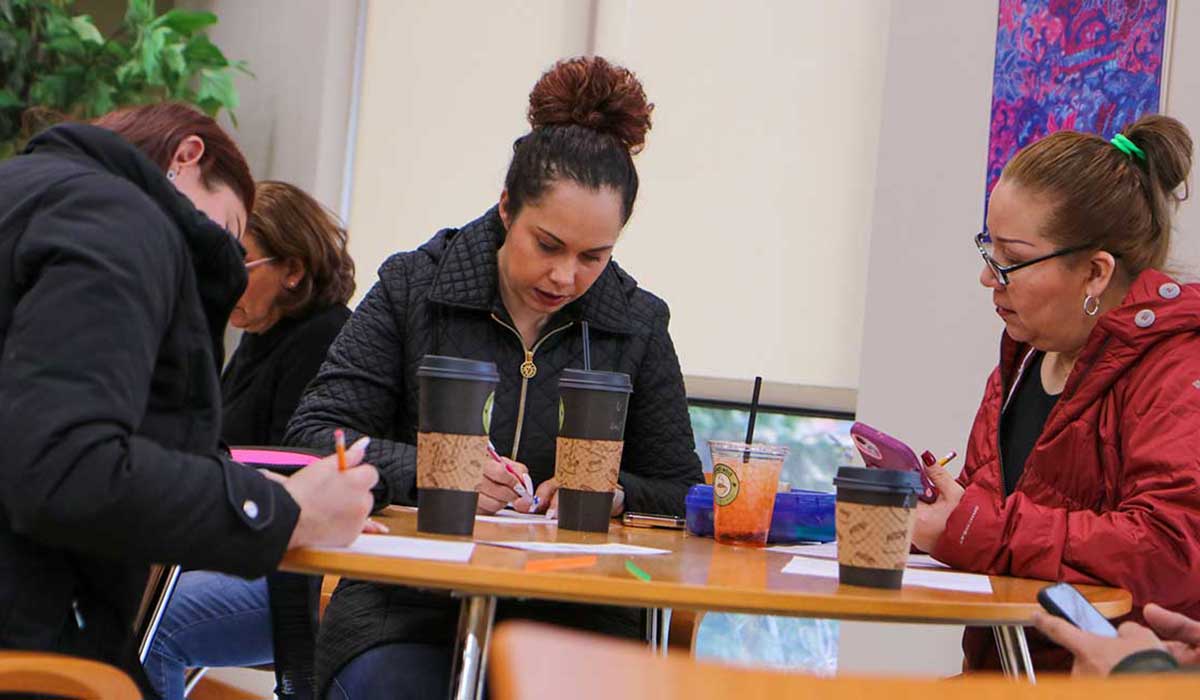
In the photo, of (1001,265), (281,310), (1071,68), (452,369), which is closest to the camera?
(452,369)

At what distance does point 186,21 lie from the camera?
484 centimetres

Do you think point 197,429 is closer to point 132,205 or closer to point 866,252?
point 132,205

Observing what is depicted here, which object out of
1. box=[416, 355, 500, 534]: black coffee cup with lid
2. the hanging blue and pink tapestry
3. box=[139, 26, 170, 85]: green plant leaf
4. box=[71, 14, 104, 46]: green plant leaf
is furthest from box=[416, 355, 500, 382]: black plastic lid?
box=[71, 14, 104, 46]: green plant leaf

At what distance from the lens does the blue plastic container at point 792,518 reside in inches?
80.9

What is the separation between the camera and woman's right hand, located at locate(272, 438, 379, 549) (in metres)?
1.34

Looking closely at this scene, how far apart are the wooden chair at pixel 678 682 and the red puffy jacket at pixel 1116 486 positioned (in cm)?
120

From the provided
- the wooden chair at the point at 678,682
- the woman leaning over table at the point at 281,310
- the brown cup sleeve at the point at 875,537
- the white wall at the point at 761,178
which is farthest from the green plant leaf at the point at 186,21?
the wooden chair at the point at 678,682

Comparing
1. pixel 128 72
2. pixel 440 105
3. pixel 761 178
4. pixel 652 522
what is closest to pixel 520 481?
pixel 652 522

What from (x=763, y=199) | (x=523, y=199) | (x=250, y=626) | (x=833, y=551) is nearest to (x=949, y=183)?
(x=763, y=199)

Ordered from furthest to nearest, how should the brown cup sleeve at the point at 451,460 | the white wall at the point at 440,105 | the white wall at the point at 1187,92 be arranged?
1. the white wall at the point at 440,105
2. the white wall at the point at 1187,92
3. the brown cup sleeve at the point at 451,460

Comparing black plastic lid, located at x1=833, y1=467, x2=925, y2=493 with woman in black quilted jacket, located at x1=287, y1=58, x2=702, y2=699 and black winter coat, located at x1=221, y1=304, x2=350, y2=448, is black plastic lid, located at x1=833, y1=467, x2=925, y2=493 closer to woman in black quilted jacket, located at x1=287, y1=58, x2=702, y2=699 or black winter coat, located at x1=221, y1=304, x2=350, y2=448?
woman in black quilted jacket, located at x1=287, y1=58, x2=702, y2=699

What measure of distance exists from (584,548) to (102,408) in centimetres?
60

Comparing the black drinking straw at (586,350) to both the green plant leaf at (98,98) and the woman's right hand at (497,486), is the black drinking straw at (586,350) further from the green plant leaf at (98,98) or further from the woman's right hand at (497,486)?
the green plant leaf at (98,98)

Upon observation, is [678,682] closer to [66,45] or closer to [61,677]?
[61,677]
